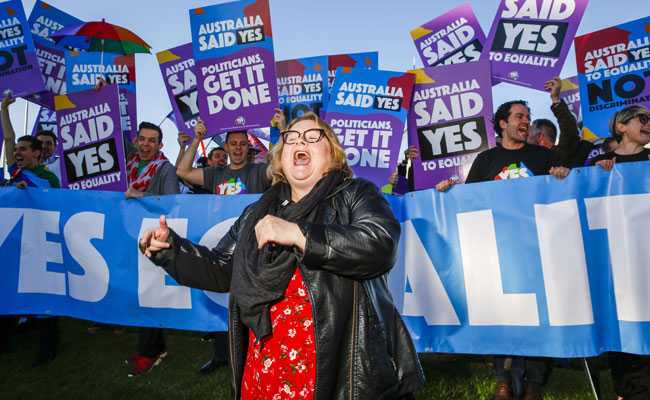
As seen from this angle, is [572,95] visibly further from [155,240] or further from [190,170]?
[155,240]

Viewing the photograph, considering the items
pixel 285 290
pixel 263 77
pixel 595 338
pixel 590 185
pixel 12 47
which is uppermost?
pixel 12 47

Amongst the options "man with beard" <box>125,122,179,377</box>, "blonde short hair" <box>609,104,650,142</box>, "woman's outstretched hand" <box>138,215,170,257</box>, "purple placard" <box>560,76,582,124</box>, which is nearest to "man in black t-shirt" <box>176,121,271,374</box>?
"man with beard" <box>125,122,179,377</box>

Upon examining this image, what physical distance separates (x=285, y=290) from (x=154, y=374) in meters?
3.05

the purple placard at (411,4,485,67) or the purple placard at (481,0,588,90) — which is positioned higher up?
the purple placard at (411,4,485,67)

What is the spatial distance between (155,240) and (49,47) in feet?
22.6

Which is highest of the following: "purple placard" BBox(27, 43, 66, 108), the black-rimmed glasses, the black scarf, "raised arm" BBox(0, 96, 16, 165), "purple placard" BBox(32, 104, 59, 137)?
"purple placard" BBox(27, 43, 66, 108)

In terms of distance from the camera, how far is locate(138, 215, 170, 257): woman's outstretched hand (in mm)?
1683

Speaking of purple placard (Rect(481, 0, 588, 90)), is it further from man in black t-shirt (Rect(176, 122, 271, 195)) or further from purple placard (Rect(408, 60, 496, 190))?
man in black t-shirt (Rect(176, 122, 271, 195))

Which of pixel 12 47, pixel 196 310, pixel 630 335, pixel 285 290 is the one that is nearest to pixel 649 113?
pixel 630 335

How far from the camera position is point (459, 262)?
3355 millimetres

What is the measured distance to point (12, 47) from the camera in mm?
6020

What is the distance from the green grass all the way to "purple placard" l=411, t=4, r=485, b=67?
3760 mm

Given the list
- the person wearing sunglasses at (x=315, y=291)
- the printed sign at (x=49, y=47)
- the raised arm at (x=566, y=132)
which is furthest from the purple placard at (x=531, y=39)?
the printed sign at (x=49, y=47)

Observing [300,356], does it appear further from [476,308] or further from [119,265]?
[119,265]
